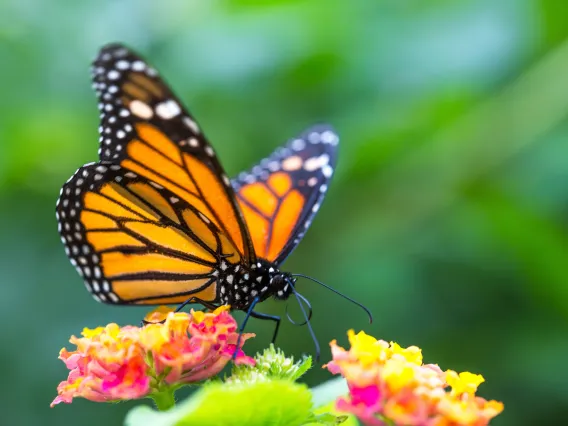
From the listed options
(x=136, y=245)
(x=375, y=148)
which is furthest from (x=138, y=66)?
(x=375, y=148)

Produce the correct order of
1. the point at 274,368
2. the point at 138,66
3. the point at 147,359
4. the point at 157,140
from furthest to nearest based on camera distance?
the point at 157,140 → the point at 138,66 → the point at 274,368 → the point at 147,359

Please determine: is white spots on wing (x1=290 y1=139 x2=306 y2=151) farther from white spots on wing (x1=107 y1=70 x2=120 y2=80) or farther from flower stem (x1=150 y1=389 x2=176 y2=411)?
flower stem (x1=150 y1=389 x2=176 y2=411)

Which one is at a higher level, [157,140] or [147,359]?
[157,140]

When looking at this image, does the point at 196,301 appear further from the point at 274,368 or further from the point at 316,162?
the point at 316,162

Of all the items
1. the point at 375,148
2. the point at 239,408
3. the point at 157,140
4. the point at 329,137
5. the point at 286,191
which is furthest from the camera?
the point at 375,148

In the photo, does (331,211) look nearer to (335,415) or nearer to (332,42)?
(332,42)

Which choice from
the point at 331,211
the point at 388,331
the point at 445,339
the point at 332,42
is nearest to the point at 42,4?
the point at 332,42
